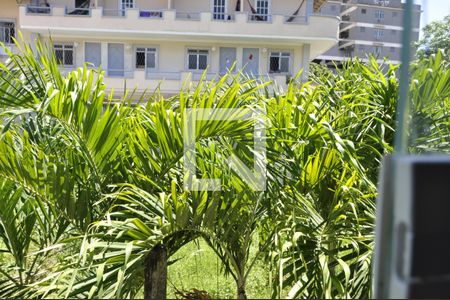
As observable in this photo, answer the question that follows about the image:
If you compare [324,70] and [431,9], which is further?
[324,70]

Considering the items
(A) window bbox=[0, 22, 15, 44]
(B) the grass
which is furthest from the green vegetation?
(A) window bbox=[0, 22, 15, 44]

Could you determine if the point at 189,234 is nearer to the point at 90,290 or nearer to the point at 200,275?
the point at 90,290

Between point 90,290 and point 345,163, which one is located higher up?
point 345,163

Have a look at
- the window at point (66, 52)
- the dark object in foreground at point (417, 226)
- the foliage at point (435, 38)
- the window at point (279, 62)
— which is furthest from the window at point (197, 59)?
the dark object in foreground at point (417, 226)

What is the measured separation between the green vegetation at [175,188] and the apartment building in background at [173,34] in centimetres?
1221

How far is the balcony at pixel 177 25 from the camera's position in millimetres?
14625

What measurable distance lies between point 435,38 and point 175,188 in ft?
3.20

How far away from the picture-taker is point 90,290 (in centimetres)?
156

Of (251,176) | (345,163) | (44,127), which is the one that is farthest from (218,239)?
(44,127)

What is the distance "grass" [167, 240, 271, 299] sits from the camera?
2.19m

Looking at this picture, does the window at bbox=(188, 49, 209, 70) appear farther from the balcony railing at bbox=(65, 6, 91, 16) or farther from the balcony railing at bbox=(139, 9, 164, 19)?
the balcony railing at bbox=(65, 6, 91, 16)

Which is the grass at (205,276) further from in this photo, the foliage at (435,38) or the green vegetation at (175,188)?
the foliage at (435,38)

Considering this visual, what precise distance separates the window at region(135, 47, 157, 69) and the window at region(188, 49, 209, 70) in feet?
3.80

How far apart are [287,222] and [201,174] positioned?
1.35ft
